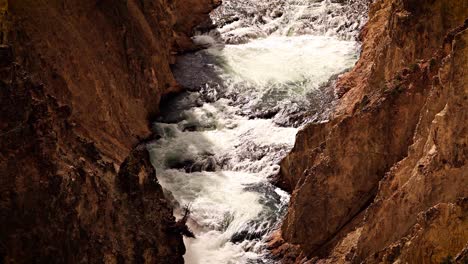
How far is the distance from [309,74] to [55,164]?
40.6ft

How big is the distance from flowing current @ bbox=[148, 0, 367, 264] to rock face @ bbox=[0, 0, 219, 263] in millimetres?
1377

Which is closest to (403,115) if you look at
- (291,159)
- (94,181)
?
(291,159)

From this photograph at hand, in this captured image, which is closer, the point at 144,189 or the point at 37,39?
the point at 144,189

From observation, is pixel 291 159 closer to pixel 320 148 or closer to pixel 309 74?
pixel 320 148

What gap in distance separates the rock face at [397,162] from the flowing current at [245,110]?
104 cm

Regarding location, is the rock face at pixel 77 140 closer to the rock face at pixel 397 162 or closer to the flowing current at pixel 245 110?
the flowing current at pixel 245 110

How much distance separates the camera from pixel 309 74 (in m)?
24.2

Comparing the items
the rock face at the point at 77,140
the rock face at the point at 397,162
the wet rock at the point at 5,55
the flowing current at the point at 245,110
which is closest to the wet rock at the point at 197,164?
the flowing current at the point at 245,110

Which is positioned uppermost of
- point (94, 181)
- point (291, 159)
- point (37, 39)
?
point (37, 39)

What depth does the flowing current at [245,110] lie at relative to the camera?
58.6ft

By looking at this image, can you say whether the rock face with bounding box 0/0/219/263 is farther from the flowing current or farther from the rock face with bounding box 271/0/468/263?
the rock face with bounding box 271/0/468/263

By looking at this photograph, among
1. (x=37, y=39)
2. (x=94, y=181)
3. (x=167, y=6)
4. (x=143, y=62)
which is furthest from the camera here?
(x=167, y=6)

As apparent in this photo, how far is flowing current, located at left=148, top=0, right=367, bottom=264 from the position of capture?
703 inches

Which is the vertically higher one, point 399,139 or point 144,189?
point 399,139
